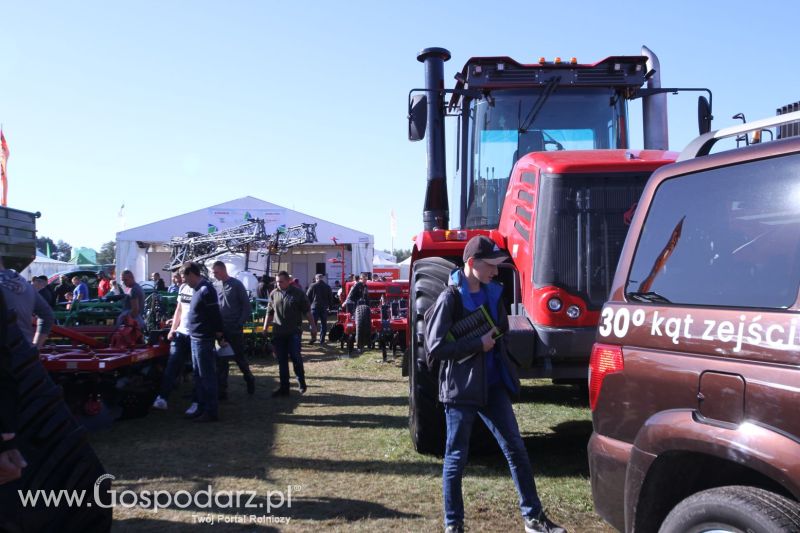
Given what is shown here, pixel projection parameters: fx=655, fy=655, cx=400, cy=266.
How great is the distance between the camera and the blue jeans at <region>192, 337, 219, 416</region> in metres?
7.11

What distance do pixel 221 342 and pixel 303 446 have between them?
214cm

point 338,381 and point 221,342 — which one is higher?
point 221,342

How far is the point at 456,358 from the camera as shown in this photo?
145 inches

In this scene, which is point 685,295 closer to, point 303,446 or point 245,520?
point 245,520

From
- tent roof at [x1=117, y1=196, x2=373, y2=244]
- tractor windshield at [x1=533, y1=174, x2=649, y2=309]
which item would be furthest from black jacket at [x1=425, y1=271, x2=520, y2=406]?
tent roof at [x1=117, y1=196, x2=373, y2=244]

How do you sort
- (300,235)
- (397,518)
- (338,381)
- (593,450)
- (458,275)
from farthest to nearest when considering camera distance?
(300,235)
(338,381)
(397,518)
(458,275)
(593,450)

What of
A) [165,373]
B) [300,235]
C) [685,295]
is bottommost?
[165,373]

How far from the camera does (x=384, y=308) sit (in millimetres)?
12594

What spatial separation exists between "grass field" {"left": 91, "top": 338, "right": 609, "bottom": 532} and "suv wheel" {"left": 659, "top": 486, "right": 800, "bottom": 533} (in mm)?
Result: 1811

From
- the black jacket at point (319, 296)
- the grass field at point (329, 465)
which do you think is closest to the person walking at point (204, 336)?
the grass field at point (329, 465)

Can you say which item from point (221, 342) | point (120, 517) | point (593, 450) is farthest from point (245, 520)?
point (221, 342)

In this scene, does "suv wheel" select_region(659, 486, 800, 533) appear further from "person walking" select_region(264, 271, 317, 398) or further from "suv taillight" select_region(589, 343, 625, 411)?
"person walking" select_region(264, 271, 317, 398)

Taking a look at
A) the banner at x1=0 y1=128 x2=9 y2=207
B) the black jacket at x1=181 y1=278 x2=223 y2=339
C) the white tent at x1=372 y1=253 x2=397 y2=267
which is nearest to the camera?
the black jacket at x1=181 y1=278 x2=223 y2=339

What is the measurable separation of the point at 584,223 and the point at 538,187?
0.41 metres
